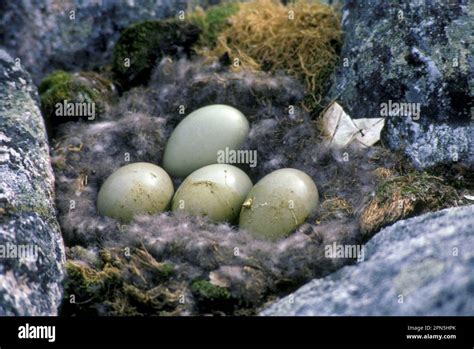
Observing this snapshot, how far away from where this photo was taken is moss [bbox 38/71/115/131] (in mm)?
5234

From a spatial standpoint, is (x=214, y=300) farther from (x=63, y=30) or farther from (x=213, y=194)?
(x=63, y=30)

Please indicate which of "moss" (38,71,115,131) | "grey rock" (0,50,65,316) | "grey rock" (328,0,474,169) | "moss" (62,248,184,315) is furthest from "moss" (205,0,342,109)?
"moss" (62,248,184,315)

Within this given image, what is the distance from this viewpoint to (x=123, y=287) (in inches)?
151

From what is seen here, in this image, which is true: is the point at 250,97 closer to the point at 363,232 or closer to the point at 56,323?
the point at 363,232

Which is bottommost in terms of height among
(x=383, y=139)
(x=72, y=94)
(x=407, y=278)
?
(x=407, y=278)

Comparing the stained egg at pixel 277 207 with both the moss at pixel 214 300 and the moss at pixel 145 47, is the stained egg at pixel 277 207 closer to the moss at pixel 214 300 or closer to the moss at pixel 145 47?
the moss at pixel 214 300

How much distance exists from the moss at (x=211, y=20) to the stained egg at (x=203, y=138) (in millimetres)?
1014

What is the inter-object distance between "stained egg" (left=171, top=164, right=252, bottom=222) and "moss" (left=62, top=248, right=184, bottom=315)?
46 cm

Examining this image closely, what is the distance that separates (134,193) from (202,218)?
45 centimetres

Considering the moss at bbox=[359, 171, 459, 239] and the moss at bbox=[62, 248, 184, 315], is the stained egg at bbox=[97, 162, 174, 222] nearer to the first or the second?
the moss at bbox=[62, 248, 184, 315]

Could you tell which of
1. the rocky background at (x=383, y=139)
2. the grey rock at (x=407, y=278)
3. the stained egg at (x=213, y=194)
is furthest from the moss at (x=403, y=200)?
the stained egg at (x=213, y=194)

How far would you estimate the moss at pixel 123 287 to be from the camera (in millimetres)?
3738

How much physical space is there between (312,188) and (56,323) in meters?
1.59

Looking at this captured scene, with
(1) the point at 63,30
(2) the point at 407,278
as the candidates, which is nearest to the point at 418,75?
(2) the point at 407,278
